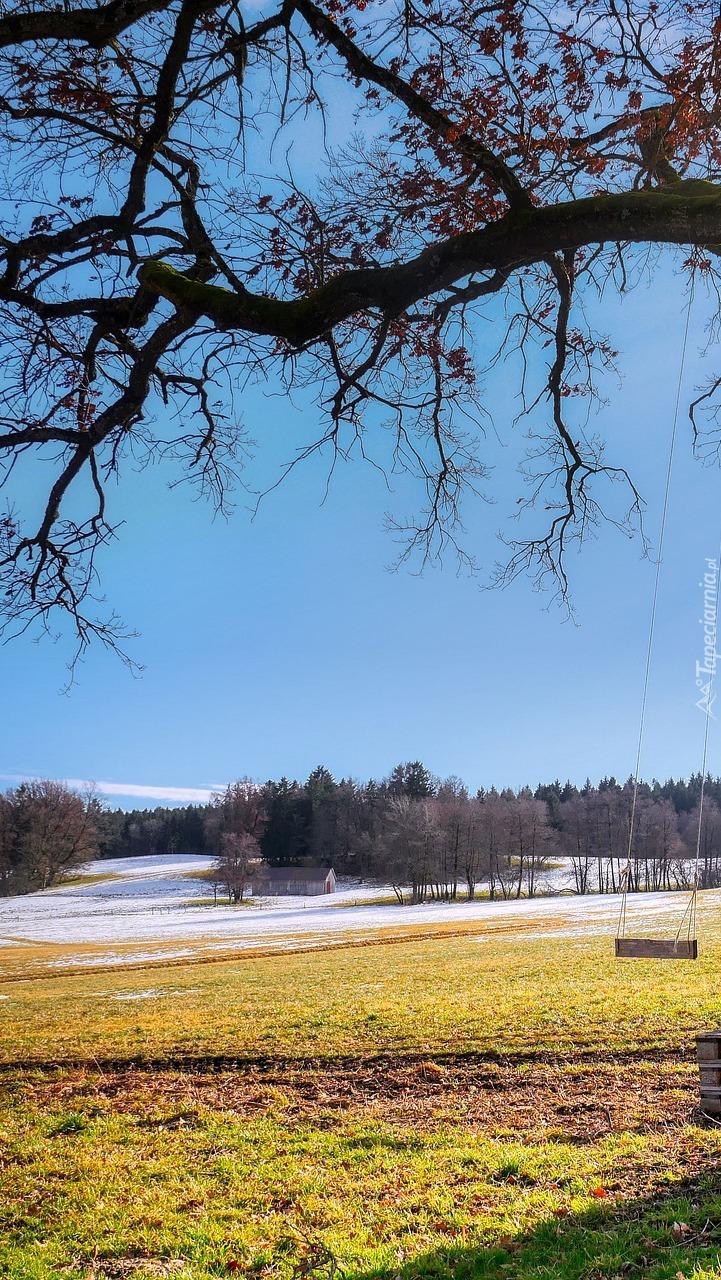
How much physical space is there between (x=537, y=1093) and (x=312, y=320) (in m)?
6.65

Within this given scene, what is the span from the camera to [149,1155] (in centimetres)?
598

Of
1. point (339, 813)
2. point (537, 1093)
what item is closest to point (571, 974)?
point (537, 1093)

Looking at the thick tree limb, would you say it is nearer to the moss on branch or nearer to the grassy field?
the moss on branch

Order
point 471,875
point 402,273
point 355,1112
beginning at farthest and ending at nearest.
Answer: point 471,875 → point 355,1112 → point 402,273

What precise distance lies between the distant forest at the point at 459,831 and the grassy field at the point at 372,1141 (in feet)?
180

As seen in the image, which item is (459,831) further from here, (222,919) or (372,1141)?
(372,1141)

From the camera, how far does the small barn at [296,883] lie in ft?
266

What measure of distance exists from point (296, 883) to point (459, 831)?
20.1m

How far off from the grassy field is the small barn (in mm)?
71542

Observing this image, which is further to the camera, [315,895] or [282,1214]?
[315,895]

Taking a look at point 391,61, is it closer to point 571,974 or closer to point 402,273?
point 402,273

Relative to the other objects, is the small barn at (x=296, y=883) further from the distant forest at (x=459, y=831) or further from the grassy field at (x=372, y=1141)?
the grassy field at (x=372, y=1141)

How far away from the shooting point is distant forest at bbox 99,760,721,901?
7075 cm

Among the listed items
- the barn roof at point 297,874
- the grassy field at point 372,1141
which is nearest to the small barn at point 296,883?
the barn roof at point 297,874
